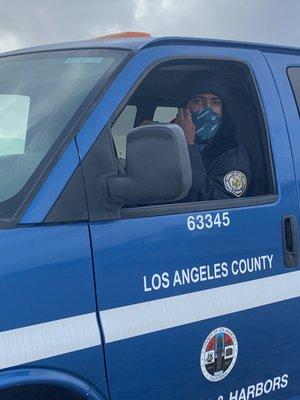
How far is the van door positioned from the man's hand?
0.38m

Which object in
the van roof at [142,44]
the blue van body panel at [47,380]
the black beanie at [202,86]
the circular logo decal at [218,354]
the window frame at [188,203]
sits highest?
the van roof at [142,44]

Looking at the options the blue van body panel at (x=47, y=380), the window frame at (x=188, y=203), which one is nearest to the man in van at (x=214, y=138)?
the window frame at (x=188, y=203)

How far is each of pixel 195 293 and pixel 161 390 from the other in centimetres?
38

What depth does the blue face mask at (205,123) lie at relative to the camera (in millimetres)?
3344

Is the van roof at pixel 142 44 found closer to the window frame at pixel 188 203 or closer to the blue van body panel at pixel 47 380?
the window frame at pixel 188 203

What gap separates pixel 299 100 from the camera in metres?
3.35

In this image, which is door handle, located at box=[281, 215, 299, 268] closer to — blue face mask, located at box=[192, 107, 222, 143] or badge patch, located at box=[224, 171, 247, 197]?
badge patch, located at box=[224, 171, 247, 197]

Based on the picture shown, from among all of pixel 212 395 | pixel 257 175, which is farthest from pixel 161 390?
pixel 257 175

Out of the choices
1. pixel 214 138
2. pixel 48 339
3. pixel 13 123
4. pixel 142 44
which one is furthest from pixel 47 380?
pixel 214 138

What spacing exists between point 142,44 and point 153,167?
0.61m

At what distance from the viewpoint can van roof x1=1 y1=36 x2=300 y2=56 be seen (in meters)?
2.86

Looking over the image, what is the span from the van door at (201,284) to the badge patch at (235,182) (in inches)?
→ 3.7

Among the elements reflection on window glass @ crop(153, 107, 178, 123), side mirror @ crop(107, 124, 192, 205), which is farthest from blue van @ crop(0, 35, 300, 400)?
reflection on window glass @ crop(153, 107, 178, 123)

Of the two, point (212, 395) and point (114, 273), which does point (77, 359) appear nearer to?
point (114, 273)
